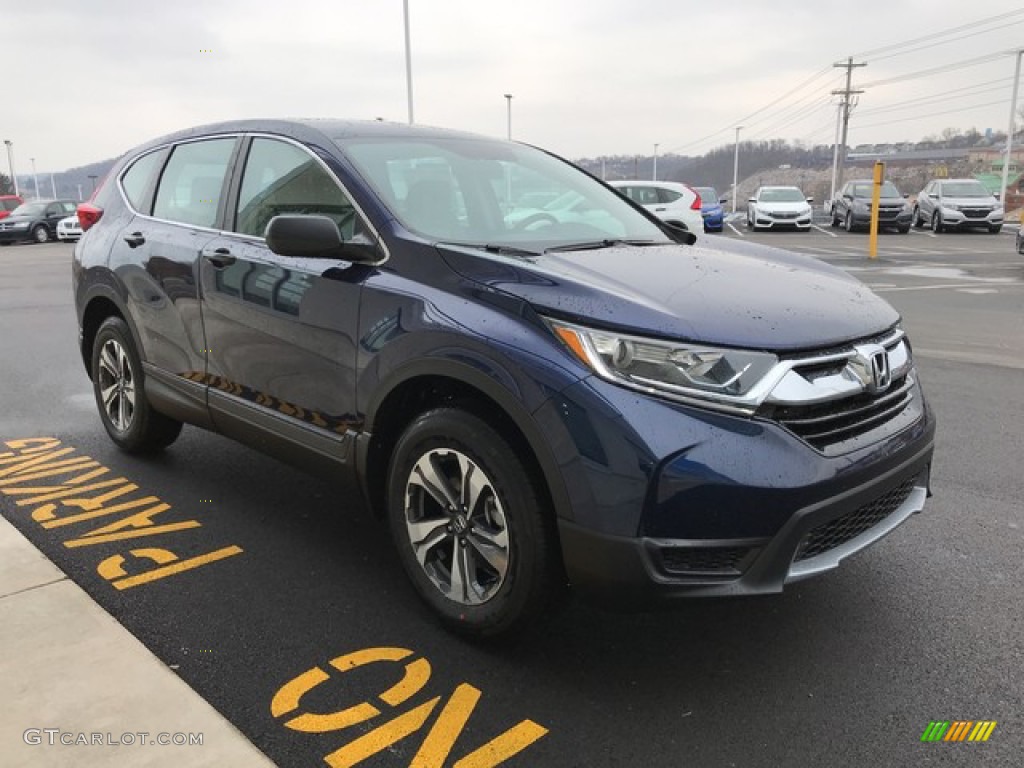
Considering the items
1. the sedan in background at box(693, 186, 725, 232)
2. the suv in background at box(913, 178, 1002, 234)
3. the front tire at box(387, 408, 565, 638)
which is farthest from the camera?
the sedan in background at box(693, 186, 725, 232)

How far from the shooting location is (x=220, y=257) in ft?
12.0

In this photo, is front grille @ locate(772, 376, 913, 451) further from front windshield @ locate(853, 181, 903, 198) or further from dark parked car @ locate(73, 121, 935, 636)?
front windshield @ locate(853, 181, 903, 198)

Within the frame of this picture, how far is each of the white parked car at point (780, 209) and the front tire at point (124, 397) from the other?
25467mm

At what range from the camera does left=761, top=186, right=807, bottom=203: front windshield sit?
90.6 feet

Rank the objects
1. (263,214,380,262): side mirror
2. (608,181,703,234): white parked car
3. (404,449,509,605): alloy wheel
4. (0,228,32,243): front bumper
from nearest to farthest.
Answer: (404,449,509,605): alloy wheel, (263,214,380,262): side mirror, (608,181,703,234): white parked car, (0,228,32,243): front bumper

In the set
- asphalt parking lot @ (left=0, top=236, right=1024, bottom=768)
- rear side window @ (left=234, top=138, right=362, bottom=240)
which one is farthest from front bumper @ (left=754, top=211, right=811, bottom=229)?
rear side window @ (left=234, top=138, right=362, bottom=240)

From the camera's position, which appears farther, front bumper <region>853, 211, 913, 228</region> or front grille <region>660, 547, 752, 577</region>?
front bumper <region>853, 211, 913, 228</region>

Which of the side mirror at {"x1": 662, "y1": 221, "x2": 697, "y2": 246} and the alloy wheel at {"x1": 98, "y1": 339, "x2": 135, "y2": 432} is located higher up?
the side mirror at {"x1": 662, "y1": 221, "x2": 697, "y2": 246}

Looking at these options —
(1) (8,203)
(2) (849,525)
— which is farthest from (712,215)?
(1) (8,203)

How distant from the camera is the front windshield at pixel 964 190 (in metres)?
25.9

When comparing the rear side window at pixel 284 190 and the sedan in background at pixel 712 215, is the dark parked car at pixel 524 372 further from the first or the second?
the sedan in background at pixel 712 215

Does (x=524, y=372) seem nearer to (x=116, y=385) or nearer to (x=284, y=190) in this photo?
(x=284, y=190)

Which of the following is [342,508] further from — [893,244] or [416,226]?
[893,244]

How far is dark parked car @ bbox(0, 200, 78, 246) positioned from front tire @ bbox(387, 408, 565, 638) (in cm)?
3354
